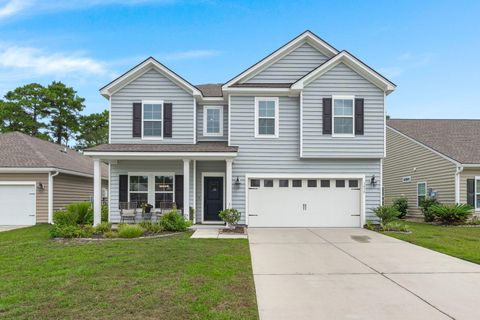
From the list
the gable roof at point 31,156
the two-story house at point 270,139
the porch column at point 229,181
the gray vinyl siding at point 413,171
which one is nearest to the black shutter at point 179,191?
the two-story house at point 270,139

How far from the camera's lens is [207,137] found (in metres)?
16.2

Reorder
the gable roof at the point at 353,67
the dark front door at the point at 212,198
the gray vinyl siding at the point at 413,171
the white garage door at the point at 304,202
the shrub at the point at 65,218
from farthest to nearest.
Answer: the gray vinyl siding at the point at 413,171
the dark front door at the point at 212,198
the white garage door at the point at 304,202
the gable roof at the point at 353,67
the shrub at the point at 65,218

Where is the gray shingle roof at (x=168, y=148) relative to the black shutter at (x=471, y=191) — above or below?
above

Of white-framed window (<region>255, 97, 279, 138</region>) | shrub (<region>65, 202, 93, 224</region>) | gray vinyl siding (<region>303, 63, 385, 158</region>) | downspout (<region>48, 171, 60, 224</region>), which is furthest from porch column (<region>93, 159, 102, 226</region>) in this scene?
gray vinyl siding (<region>303, 63, 385, 158</region>)

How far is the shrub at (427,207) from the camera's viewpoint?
1789 centimetres

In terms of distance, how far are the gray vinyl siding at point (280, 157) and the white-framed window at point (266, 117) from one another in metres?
0.18

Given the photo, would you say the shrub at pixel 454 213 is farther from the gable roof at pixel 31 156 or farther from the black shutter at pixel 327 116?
the gable roof at pixel 31 156

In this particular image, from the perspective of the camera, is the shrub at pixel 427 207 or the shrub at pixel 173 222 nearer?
the shrub at pixel 173 222

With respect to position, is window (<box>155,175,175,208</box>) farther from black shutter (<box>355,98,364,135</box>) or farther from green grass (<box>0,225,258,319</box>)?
black shutter (<box>355,98,364,135</box>)

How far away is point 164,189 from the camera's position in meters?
15.7

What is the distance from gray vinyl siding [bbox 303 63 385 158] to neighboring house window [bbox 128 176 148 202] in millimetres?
6681

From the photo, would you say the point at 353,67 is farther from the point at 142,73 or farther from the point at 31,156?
the point at 31,156

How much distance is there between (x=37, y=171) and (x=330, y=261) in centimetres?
1399

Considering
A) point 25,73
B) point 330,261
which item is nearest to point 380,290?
point 330,261
